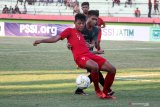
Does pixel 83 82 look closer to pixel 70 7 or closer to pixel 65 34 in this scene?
pixel 65 34

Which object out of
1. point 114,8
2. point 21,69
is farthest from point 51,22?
point 21,69

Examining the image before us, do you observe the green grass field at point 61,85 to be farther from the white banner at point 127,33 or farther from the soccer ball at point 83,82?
the white banner at point 127,33

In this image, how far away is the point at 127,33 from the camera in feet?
144

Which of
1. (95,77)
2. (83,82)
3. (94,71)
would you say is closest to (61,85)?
(83,82)

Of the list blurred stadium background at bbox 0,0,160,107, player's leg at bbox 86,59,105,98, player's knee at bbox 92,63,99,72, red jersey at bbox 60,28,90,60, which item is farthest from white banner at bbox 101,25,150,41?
player's knee at bbox 92,63,99,72

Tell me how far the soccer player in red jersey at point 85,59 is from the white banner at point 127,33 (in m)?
31.4

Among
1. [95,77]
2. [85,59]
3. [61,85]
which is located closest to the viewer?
[85,59]

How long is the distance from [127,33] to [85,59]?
1293 inches

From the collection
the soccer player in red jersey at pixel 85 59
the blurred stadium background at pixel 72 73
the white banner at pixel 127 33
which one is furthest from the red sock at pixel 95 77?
the white banner at pixel 127 33

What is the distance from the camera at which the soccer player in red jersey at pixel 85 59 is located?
1124cm

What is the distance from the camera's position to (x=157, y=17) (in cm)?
4525

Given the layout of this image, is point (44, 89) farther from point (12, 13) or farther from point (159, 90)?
point (12, 13)

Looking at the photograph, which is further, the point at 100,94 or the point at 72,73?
the point at 72,73

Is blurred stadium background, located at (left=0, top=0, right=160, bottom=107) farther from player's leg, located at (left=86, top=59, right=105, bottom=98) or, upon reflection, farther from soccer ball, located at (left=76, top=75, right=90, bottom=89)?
soccer ball, located at (left=76, top=75, right=90, bottom=89)
